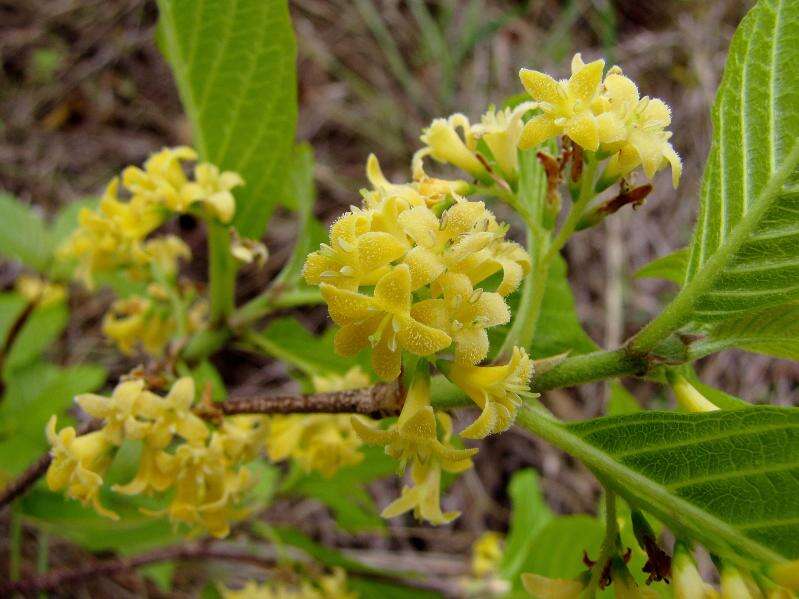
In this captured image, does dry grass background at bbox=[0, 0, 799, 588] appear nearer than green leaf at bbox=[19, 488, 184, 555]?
No

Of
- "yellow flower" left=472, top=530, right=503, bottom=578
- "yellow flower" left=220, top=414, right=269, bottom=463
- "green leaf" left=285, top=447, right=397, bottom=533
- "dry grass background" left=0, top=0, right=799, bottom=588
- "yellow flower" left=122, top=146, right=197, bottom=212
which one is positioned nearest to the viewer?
"yellow flower" left=220, top=414, right=269, bottom=463

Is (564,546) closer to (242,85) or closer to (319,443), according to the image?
(319,443)

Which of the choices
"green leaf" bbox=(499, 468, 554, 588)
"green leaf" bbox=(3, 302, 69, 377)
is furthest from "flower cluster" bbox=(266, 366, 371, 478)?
"green leaf" bbox=(3, 302, 69, 377)

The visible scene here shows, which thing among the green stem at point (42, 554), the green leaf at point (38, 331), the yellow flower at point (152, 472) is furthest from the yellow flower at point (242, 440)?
the green leaf at point (38, 331)

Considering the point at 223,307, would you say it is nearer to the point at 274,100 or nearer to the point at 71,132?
the point at 274,100

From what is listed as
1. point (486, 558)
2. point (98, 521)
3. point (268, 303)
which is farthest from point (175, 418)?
point (486, 558)

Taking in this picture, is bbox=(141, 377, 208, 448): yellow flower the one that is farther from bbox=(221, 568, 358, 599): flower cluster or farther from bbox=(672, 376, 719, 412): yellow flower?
bbox=(221, 568, 358, 599): flower cluster

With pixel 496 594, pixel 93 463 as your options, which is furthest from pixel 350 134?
pixel 93 463
